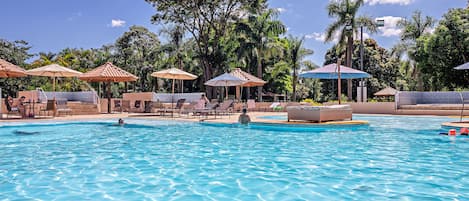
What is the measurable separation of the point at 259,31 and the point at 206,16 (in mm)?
4326

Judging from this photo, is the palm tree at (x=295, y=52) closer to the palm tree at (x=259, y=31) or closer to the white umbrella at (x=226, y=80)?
the palm tree at (x=259, y=31)

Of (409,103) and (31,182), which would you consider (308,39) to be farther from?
(31,182)

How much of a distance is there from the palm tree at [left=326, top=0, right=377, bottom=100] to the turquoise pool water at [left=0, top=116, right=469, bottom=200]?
19091 millimetres

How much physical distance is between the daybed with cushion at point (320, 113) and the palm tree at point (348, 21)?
15524 millimetres

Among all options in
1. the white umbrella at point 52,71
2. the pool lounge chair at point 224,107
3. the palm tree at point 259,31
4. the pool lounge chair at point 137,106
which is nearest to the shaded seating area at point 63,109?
the white umbrella at point 52,71

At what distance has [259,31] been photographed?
29656mm

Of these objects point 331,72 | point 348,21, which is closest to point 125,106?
point 331,72

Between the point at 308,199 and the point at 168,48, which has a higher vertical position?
the point at 168,48

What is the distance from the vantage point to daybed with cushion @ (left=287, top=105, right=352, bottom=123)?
39.0 ft

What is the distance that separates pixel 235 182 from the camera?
16.5 ft

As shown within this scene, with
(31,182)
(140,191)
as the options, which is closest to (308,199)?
(140,191)

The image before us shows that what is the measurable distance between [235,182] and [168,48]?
31066mm

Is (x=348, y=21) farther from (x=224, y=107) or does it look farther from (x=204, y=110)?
(x=204, y=110)

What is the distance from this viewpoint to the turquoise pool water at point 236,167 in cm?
448
